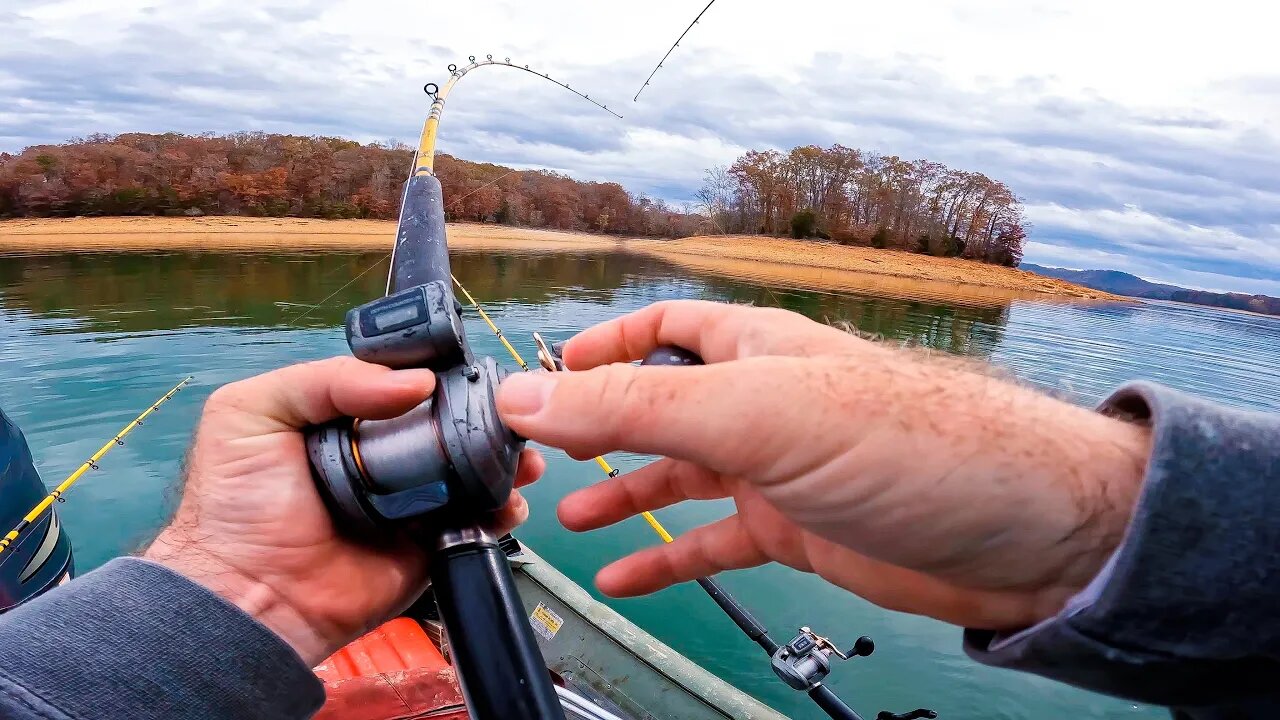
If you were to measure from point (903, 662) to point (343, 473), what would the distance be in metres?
5.69

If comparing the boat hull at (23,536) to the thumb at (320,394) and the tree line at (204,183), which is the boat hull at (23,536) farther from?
the tree line at (204,183)

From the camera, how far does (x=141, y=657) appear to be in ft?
4.02

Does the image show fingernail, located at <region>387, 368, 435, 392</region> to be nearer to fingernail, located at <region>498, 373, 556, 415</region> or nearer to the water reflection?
fingernail, located at <region>498, 373, 556, 415</region>

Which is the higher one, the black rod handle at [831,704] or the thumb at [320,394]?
the thumb at [320,394]

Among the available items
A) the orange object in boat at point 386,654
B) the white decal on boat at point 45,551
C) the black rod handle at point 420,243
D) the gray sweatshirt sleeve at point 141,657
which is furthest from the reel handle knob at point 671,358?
the white decal on boat at point 45,551

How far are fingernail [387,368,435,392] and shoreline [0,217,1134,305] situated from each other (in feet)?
106

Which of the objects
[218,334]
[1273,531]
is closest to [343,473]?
[1273,531]

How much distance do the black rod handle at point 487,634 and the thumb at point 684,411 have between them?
358 mm

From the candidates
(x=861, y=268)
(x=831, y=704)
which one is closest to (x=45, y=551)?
(x=831, y=704)

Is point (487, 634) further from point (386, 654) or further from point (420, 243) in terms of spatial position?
point (386, 654)

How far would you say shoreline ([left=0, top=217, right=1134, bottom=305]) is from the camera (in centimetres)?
3834

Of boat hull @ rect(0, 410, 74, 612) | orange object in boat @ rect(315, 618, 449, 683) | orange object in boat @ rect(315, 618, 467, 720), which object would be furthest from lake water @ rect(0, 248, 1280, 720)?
boat hull @ rect(0, 410, 74, 612)

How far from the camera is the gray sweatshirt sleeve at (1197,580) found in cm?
93

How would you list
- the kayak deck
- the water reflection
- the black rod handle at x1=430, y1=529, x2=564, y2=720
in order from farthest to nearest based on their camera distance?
1. the water reflection
2. the kayak deck
3. the black rod handle at x1=430, y1=529, x2=564, y2=720
